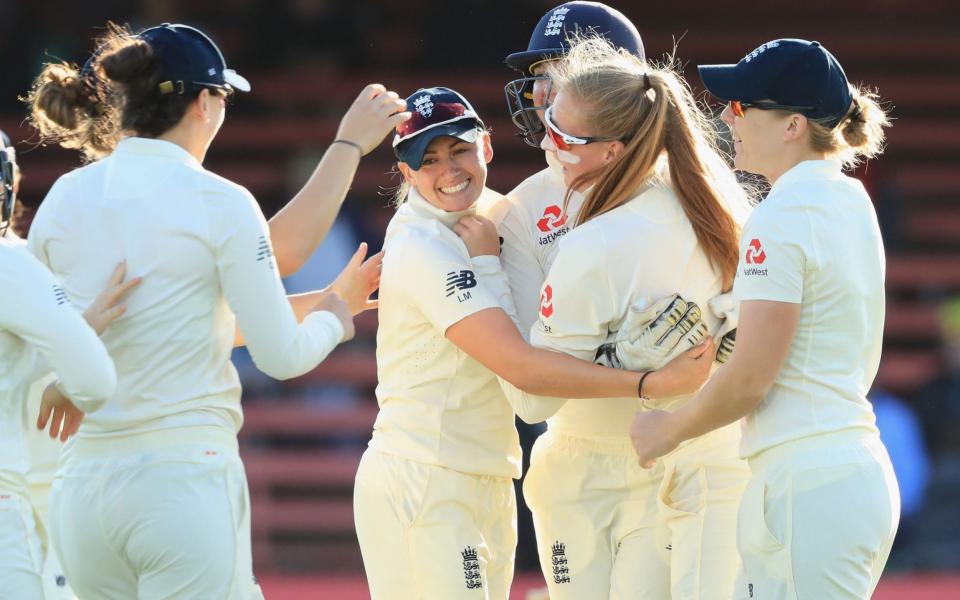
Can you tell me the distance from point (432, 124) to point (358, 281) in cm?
41

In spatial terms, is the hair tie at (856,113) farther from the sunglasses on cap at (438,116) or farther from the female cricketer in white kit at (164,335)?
the female cricketer in white kit at (164,335)

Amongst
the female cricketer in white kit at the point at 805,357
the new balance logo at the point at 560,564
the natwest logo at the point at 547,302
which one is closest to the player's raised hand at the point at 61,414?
the natwest logo at the point at 547,302

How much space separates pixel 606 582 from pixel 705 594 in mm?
243

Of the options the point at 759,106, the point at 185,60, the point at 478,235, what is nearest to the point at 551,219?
the point at 478,235

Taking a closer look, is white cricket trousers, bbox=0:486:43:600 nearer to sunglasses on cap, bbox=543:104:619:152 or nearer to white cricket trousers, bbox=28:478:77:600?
white cricket trousers, bbox=28:478:77:600

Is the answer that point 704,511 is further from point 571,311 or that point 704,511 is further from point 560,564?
point 571,311

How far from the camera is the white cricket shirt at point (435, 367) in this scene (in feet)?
10.5

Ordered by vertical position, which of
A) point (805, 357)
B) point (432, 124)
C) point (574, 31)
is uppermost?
point (574, 31)

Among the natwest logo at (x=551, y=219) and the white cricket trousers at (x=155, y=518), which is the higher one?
the natwest logo at (x=551, y=219)

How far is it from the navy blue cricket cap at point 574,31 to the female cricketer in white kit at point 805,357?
746 mm

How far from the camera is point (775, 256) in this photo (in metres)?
2.77

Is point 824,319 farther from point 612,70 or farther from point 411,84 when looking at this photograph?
point 411,84

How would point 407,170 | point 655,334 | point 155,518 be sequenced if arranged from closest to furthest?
point 155,518
point 655,334
point 407,170

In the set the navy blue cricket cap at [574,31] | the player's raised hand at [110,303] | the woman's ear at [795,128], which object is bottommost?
the player's raised hand at [110,303]
